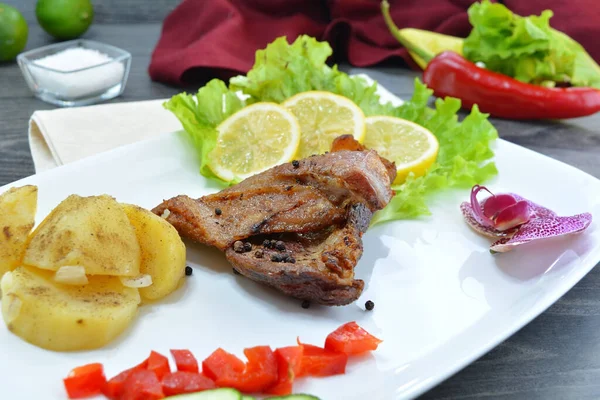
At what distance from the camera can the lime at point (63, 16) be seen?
8.30 m

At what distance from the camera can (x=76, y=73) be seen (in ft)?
21.6

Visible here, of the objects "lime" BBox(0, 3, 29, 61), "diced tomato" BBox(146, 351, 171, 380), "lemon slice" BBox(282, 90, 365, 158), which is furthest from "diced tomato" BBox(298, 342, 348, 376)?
"lime" BBox(0, 3, 29, 61)

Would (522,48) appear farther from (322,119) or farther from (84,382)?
(84,382)

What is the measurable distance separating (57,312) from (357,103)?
3.78m

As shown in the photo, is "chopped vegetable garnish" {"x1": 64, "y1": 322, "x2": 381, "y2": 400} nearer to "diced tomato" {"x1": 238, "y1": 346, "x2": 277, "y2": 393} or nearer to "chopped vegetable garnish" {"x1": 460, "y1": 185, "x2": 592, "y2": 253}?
"diced tomato" {"x1": 238, "y1": 346, "x2": 277, "y2": 393}

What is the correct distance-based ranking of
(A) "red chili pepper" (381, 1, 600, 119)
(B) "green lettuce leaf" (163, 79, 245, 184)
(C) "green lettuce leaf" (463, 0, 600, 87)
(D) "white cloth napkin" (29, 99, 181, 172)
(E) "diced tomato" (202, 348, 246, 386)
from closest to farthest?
(E) "diced tomato" (202, 348, 246, 386) → (B) "green lettuce leaf" (163, 79, 245, 184) → (D) "white cloth napkin" (29, 99, 181, 172) → (A) "red chili pepper" (381, 1, 600, 119) → (C) "green lettuce leaf" (463, 0, 600, 87)

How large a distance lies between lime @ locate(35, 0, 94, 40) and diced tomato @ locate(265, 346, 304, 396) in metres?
6.76

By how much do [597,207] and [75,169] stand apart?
3596 mm

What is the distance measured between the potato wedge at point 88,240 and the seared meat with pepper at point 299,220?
0.51 meters

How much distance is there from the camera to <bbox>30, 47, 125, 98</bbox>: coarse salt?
260 inches

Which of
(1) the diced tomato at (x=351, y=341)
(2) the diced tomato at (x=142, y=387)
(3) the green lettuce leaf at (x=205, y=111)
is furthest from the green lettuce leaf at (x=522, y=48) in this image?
(2) the diced tomato at (x=142, y=387)

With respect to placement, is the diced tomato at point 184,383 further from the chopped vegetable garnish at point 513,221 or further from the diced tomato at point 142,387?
the chopped vegetable garnish at point 513,221

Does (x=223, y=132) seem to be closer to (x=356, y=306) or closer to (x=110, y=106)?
(x=110, y=106)

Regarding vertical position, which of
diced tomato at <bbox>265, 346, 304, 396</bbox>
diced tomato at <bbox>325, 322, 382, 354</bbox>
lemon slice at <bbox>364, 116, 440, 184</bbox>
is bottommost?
lemon slice at <bbox>364, 116, 440, 184</bbox>
